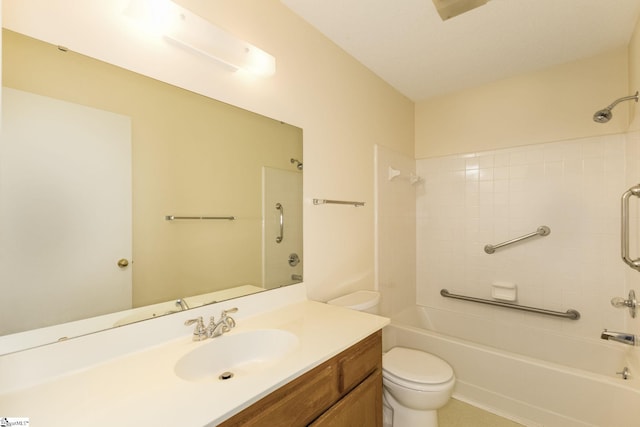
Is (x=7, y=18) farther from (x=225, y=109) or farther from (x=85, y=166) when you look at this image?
(x=225, y=109)

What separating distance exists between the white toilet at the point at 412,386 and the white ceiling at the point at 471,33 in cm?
166

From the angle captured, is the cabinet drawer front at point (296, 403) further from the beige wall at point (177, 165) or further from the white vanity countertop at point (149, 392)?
the beige wall at point (177, 165)

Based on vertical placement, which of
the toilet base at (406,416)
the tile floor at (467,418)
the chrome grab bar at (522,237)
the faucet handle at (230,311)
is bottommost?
the tile floor at (467,418)

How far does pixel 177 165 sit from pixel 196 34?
0.50 meters

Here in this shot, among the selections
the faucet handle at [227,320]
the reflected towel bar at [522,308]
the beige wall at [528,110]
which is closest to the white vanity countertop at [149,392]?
the faucet handle at [227,320]

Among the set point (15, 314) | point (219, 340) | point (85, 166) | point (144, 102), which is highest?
point (144, 102)

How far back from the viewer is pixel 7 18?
0.78m

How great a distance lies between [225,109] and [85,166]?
1.90 feet

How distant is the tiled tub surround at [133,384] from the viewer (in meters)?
0.66

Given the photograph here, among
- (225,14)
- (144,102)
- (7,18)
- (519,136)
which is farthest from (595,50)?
(7,18)

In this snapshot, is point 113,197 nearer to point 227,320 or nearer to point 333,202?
point 227,320

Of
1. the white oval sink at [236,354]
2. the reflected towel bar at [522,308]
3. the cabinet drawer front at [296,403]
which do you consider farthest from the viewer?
the reflected towel bar at [522,308]

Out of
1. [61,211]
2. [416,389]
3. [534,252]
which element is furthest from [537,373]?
[61,211]

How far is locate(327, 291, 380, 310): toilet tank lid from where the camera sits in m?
1.70
